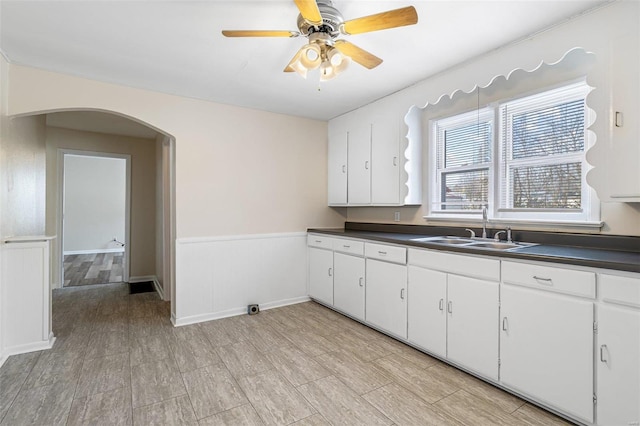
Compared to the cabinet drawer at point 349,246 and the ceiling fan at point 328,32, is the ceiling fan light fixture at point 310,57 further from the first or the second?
the cabinet drawer at point 349,246

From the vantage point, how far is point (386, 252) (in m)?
2.93

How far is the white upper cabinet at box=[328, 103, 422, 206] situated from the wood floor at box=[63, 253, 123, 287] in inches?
168

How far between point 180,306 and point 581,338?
339 cm

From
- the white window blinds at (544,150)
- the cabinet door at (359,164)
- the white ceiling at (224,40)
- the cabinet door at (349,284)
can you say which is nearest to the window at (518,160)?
the white window blinds at (544,150)

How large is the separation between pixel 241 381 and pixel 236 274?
1.58 m

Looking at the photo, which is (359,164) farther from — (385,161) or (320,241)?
(320,241)

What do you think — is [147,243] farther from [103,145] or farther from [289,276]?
[289,276]

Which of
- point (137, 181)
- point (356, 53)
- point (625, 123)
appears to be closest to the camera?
point (625, 123)

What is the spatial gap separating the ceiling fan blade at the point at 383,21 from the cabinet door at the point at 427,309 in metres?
1.77

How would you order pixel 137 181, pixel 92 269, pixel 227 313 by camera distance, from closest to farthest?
pixel 227 313 → pixel 137 181 → pixel 92 269

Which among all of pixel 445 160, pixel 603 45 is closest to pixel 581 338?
pixel 603 45

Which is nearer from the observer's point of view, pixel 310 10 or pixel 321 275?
pixel 310 10

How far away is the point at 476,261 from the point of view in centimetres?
218

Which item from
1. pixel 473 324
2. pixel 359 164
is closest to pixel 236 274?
pixel 359 164
